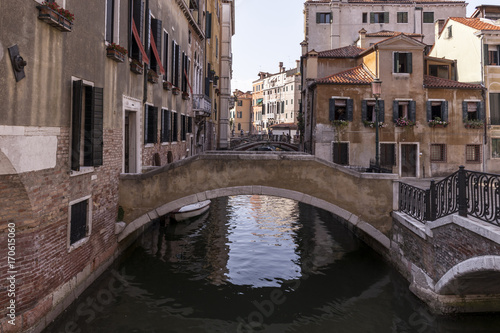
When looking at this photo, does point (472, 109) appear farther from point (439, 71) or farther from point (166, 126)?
point (166, 126)

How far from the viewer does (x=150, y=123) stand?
1288 cm

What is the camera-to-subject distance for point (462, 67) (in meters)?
22.2

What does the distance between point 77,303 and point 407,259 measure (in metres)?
7.58

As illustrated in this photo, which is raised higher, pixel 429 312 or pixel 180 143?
pixel 180 143

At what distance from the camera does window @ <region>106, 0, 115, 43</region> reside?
9336 mm

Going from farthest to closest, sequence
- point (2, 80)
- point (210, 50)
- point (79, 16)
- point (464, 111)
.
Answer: point (210, 50) < point (464, 111) < point (79, 16) < point (2, 80)

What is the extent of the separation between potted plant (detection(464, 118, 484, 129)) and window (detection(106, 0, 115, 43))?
18237 mm

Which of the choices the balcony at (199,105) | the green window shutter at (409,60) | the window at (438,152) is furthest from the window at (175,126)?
the window at (438,152)

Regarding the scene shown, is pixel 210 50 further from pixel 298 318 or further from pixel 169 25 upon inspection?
pixel 298 318

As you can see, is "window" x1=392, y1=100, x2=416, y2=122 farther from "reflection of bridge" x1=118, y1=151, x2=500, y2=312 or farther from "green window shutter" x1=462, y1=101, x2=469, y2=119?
"reflection of bridge" x1=118, y1=151, x2=500, y2=312

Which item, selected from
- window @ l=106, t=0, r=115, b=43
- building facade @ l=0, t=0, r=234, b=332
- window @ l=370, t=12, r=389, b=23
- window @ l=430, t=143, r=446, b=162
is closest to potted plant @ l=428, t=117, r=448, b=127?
window @ l=430, t=143, r=446, b=162

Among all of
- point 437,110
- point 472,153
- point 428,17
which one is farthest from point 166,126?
point 428,17

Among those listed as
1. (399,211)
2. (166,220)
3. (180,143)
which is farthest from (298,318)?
(180,143)

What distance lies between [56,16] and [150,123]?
6.40 m
